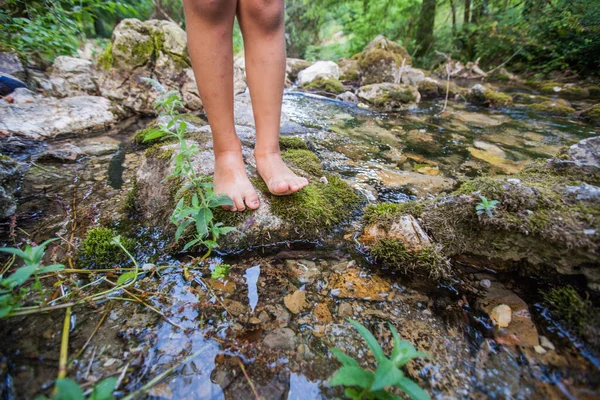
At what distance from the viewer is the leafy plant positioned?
130 centimetres

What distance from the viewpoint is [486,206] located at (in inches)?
51.2

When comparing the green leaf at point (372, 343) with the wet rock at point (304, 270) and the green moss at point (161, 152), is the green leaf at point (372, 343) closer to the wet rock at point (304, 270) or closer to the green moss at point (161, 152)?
the wet rock at point (304, 270)

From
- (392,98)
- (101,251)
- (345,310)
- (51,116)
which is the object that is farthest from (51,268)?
(392,98)

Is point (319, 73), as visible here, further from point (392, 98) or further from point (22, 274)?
point (22, 274)

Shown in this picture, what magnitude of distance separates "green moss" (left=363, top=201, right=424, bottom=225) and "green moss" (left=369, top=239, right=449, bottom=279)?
154mm

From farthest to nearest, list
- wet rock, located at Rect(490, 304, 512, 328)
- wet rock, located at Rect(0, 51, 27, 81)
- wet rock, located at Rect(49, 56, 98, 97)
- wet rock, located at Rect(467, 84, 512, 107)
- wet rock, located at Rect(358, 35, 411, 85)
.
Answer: wet rock, located at Rect(358, 35, 411, 85), wet rock, located at Rect(467, 84, 512, 107), wet rock, located at Rect(49, 56, 98, 97), wet rock, located at Rect(0, 51, 27, 81), wet rock, located at Rect(490, 304, 512, 328)

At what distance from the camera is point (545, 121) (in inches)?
188

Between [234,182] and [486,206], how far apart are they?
1362 mm

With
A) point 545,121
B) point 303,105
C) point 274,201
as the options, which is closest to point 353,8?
point 303,105

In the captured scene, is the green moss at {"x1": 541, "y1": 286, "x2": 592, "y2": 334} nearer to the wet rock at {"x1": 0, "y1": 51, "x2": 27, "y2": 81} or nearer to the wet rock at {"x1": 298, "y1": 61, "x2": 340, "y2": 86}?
the wet rock at {"x1": 0, "y1": 51, "x2": 27, "y2": 81}

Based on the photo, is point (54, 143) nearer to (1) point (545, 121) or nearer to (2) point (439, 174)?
(2) point (439, 174)

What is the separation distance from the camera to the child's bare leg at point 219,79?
1354mm

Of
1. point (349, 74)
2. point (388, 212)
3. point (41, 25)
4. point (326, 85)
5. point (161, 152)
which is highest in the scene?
point (41, 25)

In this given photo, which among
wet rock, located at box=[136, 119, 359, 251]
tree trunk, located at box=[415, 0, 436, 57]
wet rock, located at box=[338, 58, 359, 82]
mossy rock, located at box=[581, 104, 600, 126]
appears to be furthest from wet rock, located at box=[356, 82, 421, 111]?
tree trunk, located at box=[415, 0, 436, 57]
